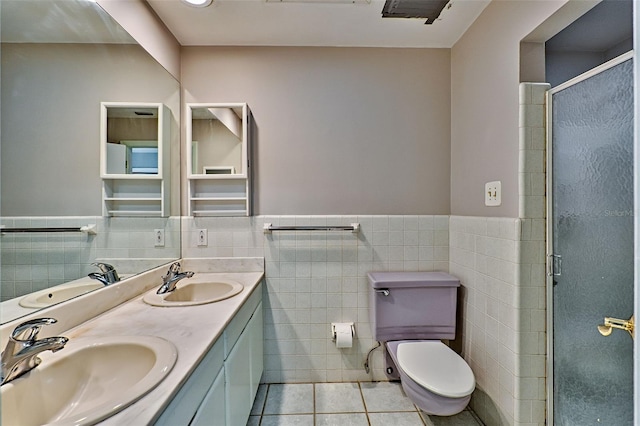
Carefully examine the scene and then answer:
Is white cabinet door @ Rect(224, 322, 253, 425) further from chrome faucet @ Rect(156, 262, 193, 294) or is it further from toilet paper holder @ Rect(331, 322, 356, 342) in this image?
toilet paper holder @ Rect(331, 322, 356, 342)

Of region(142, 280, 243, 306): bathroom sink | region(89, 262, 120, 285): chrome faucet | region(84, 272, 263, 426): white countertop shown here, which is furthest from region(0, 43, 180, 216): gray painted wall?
region(142, 280, 243, 306): bathroom sink

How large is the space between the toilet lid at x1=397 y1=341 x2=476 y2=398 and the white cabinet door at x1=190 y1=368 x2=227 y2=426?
89cm

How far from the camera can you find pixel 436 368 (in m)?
1.53

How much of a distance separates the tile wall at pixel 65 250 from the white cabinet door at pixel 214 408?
0.70 m

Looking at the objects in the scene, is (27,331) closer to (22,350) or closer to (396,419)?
(22,350)

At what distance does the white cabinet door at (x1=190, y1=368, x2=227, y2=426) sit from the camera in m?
0.94

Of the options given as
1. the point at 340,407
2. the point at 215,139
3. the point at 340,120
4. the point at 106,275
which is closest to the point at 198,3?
the point at 215,139

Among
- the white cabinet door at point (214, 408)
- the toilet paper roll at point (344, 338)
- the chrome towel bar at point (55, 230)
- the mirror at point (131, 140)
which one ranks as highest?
the mirror at point (131, 140)

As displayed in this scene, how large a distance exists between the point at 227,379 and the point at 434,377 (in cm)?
98

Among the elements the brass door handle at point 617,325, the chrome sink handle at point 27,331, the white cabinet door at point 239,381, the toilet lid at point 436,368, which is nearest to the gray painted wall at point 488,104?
the brass door handle at point 617,325

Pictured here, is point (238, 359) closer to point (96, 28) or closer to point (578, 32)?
point (96, 28)

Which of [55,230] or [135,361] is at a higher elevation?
[55,230]

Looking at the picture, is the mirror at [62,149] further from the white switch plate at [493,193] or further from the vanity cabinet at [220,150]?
the white switch plate at [493,193]

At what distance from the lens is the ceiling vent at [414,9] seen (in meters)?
1.57
